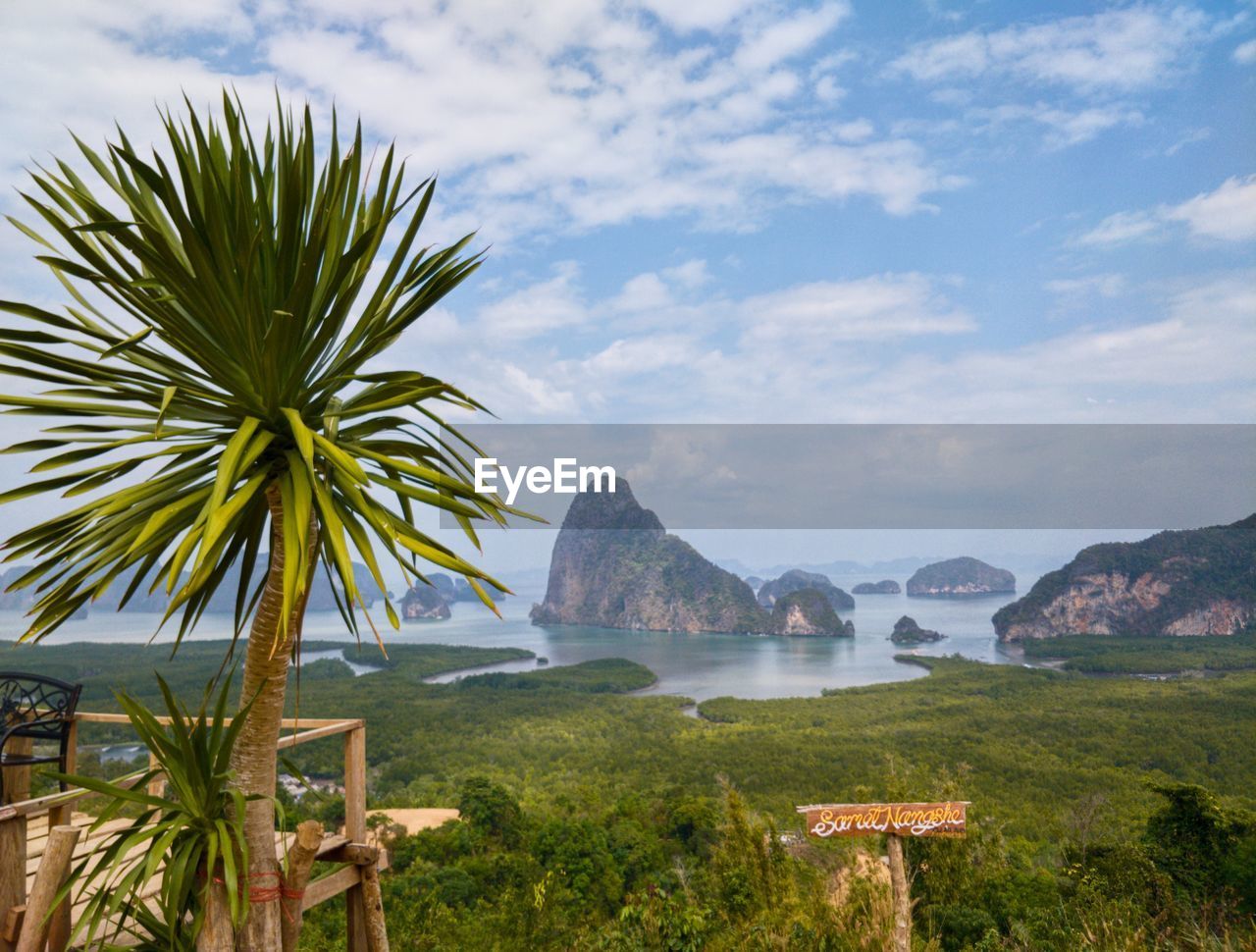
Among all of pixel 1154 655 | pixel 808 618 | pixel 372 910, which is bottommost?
pixel 1154 655

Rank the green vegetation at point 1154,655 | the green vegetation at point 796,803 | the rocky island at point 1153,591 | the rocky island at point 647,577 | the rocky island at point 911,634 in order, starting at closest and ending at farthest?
the green vegetation at point 796,803, the green vegetation at point 1154,655, the rocky island at point 1153,591, the rocky island at point 911,634, the rocky island at point 647,577

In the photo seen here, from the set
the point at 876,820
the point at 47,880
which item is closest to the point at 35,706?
the point at 47,880

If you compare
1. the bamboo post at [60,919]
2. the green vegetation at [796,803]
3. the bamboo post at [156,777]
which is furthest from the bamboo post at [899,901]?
the bamboo post at [60,919]

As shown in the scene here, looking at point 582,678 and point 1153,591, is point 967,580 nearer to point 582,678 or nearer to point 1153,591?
point 1153,591

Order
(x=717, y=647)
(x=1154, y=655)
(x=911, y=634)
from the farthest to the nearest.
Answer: (x=911, y=634)
(x=717, y=647)
(x=1154, y=655)

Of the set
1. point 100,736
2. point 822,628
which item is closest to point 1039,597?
point 822,628

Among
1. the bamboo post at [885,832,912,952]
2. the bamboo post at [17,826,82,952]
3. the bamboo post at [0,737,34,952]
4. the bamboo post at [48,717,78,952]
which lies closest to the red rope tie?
the bamboo post at [17,826,82,952]

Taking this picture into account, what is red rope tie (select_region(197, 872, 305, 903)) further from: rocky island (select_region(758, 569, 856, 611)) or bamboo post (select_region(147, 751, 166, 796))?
rocky island (select_region(758, 569, 856, 611))

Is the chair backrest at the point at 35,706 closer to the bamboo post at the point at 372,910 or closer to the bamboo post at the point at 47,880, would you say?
the bamboo post at the point at 47,880
